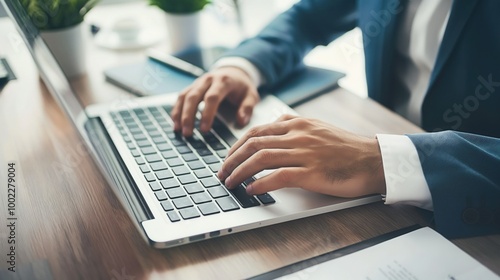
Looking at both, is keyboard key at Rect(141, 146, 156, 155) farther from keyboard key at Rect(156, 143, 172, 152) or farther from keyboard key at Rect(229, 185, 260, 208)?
keyboard key at Rect(229, 185, 260, 208)

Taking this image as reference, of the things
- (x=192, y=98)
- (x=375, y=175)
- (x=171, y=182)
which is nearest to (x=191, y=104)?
(x=192, y=98)

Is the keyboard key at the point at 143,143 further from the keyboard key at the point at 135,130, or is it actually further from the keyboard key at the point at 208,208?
the keyboard key at the point at 208,208

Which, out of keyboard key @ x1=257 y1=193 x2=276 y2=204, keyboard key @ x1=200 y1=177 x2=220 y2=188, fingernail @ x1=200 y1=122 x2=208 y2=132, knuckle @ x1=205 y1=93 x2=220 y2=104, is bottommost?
fingernail @ x1=200 y1=122 x2=208 y2=132

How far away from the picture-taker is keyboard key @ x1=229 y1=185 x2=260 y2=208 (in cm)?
66

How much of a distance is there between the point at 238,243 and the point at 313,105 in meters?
0.44

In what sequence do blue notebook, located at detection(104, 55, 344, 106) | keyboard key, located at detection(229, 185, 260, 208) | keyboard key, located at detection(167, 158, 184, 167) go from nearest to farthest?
keyboard key, located at detection(229, 185, 260, 208) → keyboard key, located at detection(167, 158, 184, 167) → blue notebook, located at detection(104, 55, 344, 106)

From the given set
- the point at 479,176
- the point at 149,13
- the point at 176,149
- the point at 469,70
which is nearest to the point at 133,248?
the point at 176,149

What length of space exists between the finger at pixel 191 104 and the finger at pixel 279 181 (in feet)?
0.77

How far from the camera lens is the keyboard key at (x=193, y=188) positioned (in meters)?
0.69

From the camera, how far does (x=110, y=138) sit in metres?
0.84

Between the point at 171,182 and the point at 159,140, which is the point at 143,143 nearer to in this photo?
the point at 159,140

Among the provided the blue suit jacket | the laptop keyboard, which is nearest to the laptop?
the laptop keyboard

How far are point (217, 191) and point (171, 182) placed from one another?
0.07 m

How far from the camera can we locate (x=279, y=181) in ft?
2.19
